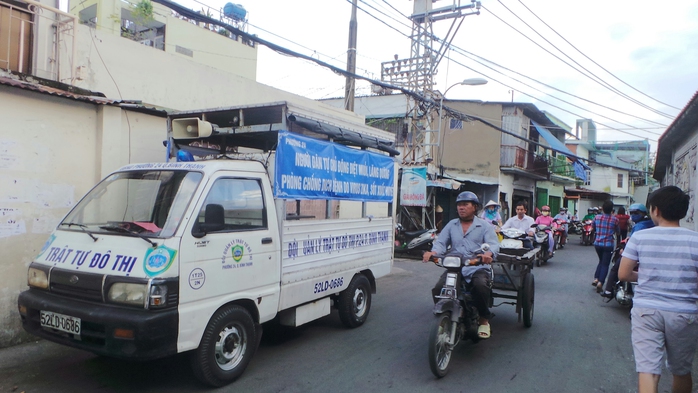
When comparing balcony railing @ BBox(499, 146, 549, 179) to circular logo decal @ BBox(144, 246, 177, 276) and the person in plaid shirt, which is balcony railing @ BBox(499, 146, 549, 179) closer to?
the person in plaid shirt

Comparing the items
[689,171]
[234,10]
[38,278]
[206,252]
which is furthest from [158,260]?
[234,10]

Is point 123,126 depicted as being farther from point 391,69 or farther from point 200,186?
point 391,69

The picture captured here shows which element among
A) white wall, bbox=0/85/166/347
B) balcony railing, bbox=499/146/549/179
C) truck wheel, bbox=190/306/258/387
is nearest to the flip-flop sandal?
truck wheel, bbox=190/306/258/387

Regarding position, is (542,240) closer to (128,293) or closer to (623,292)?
(623,292)

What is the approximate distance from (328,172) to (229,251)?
1.83m

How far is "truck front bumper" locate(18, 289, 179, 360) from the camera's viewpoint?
3393 millimetres

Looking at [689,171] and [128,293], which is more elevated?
[689,171]

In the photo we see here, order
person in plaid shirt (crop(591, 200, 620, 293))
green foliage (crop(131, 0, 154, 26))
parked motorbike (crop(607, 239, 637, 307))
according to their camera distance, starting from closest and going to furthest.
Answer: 1. parked motorbike (crop(607, 239, 637, 307))
2. person in plaid shirt (crop(591, 200, 620, 293))
3. green foliage (crop(131, 0, 154, 26))

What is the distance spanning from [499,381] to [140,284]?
11.0 feet

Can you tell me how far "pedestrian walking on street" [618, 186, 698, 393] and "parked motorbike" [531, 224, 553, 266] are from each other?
7063 millimetres

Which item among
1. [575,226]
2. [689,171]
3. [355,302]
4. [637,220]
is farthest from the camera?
[575,226]

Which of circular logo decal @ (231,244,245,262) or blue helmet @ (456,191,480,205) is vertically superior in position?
blue helmet @ (456,191,480,205)

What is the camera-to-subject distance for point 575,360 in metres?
5.01

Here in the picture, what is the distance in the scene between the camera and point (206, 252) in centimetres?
393
